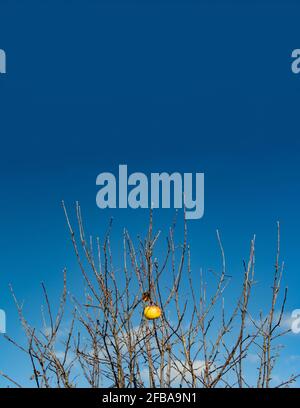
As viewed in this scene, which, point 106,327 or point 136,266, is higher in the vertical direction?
point 136,266

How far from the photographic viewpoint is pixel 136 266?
15.5 feet

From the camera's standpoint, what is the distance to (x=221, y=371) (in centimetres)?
423
